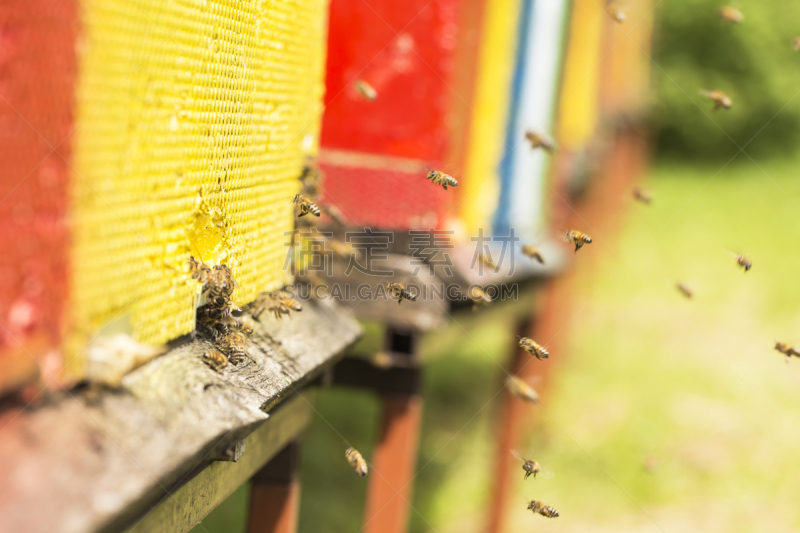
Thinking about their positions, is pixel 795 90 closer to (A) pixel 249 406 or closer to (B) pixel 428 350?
(B) pixel 428 350

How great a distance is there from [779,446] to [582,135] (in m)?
5.02

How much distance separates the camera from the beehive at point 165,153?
4.22ft

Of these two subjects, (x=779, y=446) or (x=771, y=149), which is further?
(x=771, y=149)

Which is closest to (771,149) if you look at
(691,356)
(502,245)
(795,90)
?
(795,90)

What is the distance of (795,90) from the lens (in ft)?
73.8

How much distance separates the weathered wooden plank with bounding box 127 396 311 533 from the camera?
1641 mm

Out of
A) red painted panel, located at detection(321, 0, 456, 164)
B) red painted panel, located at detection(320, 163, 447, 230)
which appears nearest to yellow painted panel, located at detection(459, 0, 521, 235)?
red painted panel, located at detection(320, 163, 447, 230)

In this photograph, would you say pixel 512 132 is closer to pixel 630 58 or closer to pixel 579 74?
pixel 579 74

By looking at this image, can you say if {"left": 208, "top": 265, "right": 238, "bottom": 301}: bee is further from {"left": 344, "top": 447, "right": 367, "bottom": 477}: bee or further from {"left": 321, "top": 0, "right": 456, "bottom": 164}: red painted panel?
{"left": 321, "top": 0, "right": 456, "bottom": 164}: red painted panel

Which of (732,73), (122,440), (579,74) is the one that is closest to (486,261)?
(122,440)

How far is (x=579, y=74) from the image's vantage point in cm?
847

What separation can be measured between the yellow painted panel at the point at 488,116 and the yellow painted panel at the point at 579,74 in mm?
2169

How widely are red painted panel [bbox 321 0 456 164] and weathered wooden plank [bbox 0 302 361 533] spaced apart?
2312 millimetres

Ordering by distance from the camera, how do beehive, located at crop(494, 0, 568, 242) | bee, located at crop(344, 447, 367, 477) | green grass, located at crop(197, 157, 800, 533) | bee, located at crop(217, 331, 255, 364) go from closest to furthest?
bee, located at crop(217, 331, 255, 364) → bee, located at crop(344, 447, 367, 477) → beehive, located at crop(494, 0, 568, 242) → green grass, located at crop(197, 157, 800, 533)
